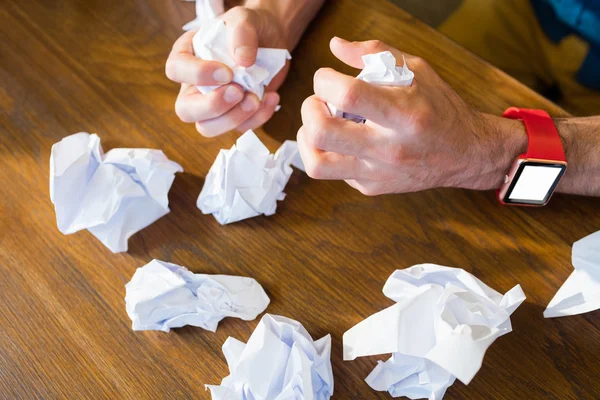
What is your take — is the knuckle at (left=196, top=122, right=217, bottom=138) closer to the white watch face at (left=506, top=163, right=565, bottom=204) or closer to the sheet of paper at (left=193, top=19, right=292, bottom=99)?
the sheet of paper at (left=193, top=19, right=292, bottom=99)

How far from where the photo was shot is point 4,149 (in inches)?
27.9

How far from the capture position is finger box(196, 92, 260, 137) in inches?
26.6

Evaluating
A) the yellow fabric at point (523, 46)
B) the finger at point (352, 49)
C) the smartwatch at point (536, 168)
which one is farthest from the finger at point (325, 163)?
the yellow fabric at point (523, 46)

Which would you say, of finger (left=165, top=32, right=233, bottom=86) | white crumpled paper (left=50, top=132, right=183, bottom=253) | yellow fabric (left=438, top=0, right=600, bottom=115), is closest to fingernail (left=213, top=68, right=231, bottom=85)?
finger (left=165, top=32, right=233, bottom=86)

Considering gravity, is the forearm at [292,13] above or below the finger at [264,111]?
above

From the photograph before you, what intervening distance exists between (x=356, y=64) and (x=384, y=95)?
0.09 metres

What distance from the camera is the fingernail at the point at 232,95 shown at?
66cm

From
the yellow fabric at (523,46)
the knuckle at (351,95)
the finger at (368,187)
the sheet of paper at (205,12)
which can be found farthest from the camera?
the yellow fabric at (523,46)

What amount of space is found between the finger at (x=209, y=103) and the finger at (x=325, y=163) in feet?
0.47

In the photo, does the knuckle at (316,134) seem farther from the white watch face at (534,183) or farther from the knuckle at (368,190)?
the white watch face at (534,183)

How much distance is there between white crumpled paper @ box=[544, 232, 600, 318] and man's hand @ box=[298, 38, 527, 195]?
0.43 ft

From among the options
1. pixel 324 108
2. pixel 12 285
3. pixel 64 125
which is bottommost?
pixel 12 285

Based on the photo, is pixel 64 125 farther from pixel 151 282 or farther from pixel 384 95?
pixel 384 95

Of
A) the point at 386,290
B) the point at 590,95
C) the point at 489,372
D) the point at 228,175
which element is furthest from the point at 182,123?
the point at 590,95
